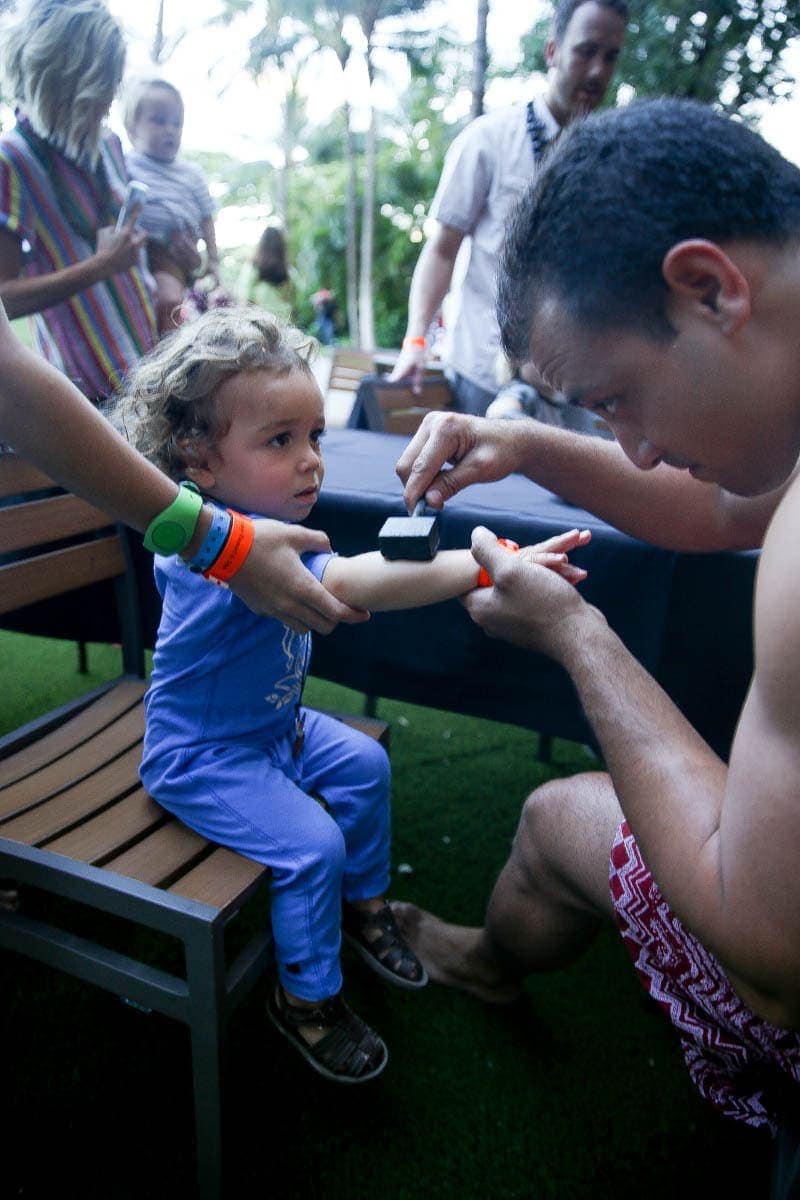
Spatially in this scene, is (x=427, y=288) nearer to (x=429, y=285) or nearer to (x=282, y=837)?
(x=429, y=285)

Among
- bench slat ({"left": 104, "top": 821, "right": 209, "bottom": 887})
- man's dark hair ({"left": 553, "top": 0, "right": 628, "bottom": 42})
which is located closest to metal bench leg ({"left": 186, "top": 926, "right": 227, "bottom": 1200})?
bench slat ({"left": 104, "top": 821, "right": 209, "bottom": 887})

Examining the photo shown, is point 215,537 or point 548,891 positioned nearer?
point 215,537

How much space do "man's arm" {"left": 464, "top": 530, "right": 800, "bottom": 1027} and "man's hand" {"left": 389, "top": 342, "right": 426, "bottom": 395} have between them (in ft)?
7.37

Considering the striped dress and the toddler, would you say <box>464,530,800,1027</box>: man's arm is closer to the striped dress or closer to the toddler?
the toddler

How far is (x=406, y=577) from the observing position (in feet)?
4.36

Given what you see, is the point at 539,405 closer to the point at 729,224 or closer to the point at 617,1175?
the point at 729,224

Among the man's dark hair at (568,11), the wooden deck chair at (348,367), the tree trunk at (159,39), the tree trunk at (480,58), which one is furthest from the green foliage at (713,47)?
the tree trunk at (159,39)

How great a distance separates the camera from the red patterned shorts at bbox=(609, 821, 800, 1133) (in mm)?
1033

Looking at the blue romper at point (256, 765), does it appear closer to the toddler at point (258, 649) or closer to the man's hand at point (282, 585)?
the toddler at point (258, 649)

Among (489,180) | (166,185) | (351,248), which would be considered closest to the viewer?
(489,180)

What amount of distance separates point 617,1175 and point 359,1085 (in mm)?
514

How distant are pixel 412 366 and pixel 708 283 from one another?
2314mm

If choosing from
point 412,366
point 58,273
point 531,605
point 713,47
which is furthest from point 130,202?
point 713,47

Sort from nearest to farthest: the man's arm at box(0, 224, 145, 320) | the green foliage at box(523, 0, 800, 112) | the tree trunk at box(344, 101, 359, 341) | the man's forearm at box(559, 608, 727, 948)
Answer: the man's forearm at box(559, 608, 727, 948), the man's arm at box(0, 224, 145, 320), the green foliage at box(523, 0, 800, 112), the tree trunk at box(344, 101, 359, 341)
